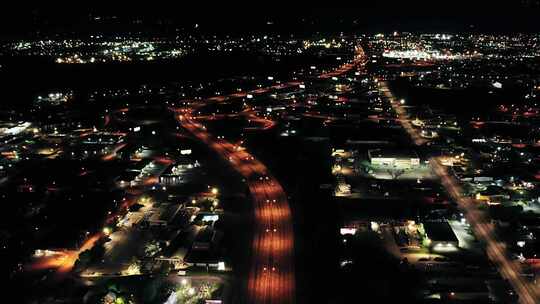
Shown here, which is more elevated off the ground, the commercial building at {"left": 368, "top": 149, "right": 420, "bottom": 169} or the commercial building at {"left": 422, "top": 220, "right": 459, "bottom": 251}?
the commercial building at {"left": 368, "top": 149, "right": 420, "bottom": 169}

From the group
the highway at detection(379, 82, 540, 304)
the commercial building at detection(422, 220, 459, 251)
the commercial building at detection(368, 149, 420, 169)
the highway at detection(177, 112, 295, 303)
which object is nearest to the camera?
the highway at detection(379, 82, 540, 304)

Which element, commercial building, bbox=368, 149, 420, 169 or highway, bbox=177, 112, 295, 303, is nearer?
highway, bbox=177, 112, 295, 303

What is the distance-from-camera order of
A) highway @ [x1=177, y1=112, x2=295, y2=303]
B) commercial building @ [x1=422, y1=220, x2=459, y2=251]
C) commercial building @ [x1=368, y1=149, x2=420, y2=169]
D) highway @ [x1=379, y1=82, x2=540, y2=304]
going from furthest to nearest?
commercial building @ [x1=368, y1=149, x2=420, y2=169], commercial building @ [x1=422, y1=220, x2=459, y2=251], highway @ [x1=177, y1=112, x2=295, y2=303], highway @ [x1=379, y1=82, x2=540, y2=304]

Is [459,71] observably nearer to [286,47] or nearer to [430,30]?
[286,47]

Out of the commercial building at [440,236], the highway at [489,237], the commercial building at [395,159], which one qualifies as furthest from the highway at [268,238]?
the highway at [489,237]

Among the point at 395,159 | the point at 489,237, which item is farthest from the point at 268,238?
the point at 395,159

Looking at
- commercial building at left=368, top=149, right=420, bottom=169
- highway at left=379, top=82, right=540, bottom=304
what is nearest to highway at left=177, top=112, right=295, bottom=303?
commercial building at left=368, top=149, right=420, bottom=169

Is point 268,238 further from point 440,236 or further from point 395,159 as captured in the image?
point 395,159

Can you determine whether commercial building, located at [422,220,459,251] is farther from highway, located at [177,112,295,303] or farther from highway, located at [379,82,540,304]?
highway, located at [177,112,295,303]
